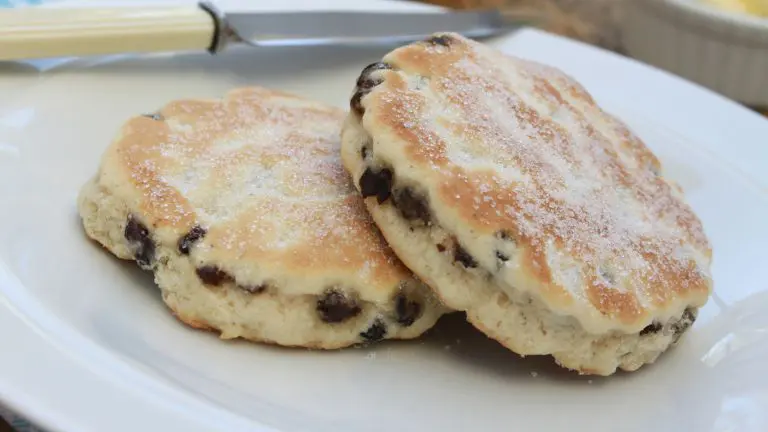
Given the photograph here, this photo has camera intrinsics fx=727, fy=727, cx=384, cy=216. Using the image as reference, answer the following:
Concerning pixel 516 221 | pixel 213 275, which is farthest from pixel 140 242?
pixel 516 221

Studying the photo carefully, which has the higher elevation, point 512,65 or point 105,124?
point 512,65

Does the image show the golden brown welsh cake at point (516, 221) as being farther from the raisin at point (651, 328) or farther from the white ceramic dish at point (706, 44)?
the white ceramic dish at point (706, 44)

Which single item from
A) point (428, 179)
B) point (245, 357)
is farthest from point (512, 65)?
point (245, 357)

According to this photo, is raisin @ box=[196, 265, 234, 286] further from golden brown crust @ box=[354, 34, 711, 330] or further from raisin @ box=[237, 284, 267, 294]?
golden brown crust @ box=[354, 34, 711, 330]

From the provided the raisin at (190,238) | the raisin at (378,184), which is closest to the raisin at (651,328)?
the raisin at (378,184)

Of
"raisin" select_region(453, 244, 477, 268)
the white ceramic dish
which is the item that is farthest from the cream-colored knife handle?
the white ceramic dish

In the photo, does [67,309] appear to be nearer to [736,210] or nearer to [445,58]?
[445,58]
